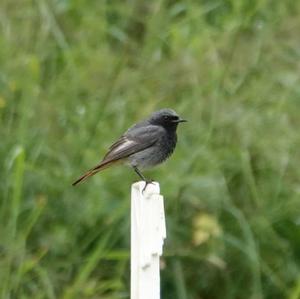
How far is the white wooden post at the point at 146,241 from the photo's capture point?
4.37 meters

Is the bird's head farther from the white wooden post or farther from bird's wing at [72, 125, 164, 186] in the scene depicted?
the white wooden post

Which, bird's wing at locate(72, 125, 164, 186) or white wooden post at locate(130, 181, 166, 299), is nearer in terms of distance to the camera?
white wooden post at locate(130, 181, 166, 299)

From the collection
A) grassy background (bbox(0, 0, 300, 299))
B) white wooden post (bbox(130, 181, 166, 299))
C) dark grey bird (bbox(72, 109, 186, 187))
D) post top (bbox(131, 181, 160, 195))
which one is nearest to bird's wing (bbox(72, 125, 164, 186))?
dark grey bird (bbox(72, 109, 186, 187))

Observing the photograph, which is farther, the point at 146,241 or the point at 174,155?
the point at 174,155

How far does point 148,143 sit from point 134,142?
7cm

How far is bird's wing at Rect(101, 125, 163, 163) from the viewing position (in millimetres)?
6016

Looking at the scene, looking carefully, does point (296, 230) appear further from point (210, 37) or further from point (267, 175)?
point (210, 37)

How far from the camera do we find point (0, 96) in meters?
7.32

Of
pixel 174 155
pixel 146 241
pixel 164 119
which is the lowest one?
pixel 146 241

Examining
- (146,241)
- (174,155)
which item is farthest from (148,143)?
(146,241)

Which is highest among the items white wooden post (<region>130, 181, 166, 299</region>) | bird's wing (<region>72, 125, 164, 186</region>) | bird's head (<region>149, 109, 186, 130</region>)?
bird's head (<region>149, 109, 186, 130</region>)

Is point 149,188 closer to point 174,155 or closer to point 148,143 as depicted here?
point 148,143

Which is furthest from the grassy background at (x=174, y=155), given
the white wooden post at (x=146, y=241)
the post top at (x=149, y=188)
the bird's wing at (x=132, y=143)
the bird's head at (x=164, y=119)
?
the white wooden post at (x=146, y=241)

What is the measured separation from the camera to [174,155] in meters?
7.44
